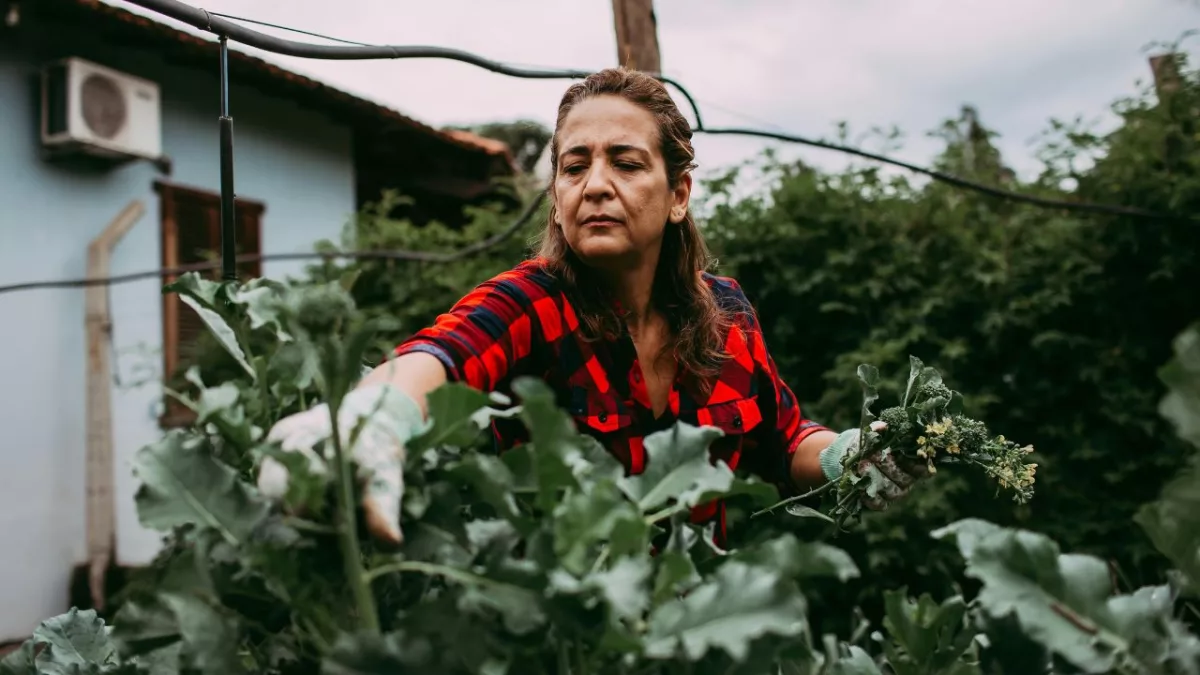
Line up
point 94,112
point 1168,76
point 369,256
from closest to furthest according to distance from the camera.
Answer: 1. point 1168,76
2. point 369,256
3. point 94,112

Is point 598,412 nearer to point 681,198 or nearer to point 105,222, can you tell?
point 681,198

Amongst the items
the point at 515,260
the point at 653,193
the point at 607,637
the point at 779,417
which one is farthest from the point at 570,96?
the point at 515,260

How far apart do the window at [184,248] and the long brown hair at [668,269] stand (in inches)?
182

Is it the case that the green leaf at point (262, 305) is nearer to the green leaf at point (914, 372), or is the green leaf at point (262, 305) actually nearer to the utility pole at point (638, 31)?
the green leaf at point (914, 372)

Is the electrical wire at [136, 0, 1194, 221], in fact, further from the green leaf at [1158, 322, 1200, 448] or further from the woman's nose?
the green leaf at [1158, 322, 1200, 448]

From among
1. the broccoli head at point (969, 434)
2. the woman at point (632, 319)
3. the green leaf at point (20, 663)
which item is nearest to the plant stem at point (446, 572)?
Answer: the green leaf at point (20, 663)

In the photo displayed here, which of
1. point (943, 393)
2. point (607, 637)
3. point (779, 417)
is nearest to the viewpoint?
point (607, 637)

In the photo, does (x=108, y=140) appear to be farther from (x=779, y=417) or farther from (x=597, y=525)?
(x=597, y=525)

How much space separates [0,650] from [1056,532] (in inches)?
195

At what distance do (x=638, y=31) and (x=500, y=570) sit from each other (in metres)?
3.65

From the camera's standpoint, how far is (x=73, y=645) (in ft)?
3.35

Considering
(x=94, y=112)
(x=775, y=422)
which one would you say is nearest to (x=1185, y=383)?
(x=775, y=422)

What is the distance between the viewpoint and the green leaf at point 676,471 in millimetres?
784

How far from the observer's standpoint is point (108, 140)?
5.68 metres
